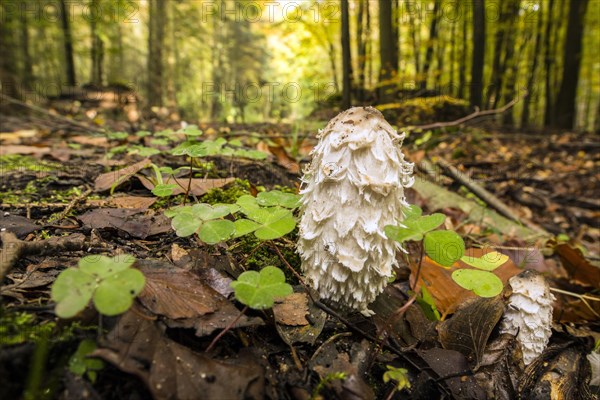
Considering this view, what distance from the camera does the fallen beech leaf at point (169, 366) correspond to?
0.96 meters

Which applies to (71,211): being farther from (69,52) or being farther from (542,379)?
(69,52)

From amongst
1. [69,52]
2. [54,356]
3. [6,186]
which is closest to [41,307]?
[54,356]

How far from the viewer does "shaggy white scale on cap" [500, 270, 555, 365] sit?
63.9 inches

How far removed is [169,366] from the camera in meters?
1.00

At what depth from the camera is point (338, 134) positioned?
4.61 feet

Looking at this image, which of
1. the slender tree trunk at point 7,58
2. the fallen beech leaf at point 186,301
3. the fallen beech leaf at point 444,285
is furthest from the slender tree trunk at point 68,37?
the fallen beech leaf at point 444,285

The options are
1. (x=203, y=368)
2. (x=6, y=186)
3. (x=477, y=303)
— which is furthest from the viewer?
(x=6, y=186)

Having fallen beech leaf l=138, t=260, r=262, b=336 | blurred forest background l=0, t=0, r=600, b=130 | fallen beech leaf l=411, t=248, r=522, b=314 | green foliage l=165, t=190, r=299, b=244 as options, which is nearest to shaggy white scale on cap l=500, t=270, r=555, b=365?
fallen beech leaf l=411, t=248, r=522, b=314

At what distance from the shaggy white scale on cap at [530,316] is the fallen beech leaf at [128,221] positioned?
1.59 meters

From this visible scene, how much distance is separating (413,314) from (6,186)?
2411 mm

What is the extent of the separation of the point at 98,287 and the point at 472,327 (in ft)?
4.67

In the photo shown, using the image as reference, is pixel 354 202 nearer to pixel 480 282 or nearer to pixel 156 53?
pixel 480 282

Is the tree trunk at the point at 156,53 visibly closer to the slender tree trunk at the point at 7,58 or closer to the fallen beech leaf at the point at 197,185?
the slender tree trunk at the point at 7,58

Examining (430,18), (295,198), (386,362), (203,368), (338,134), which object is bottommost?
(386,362)
